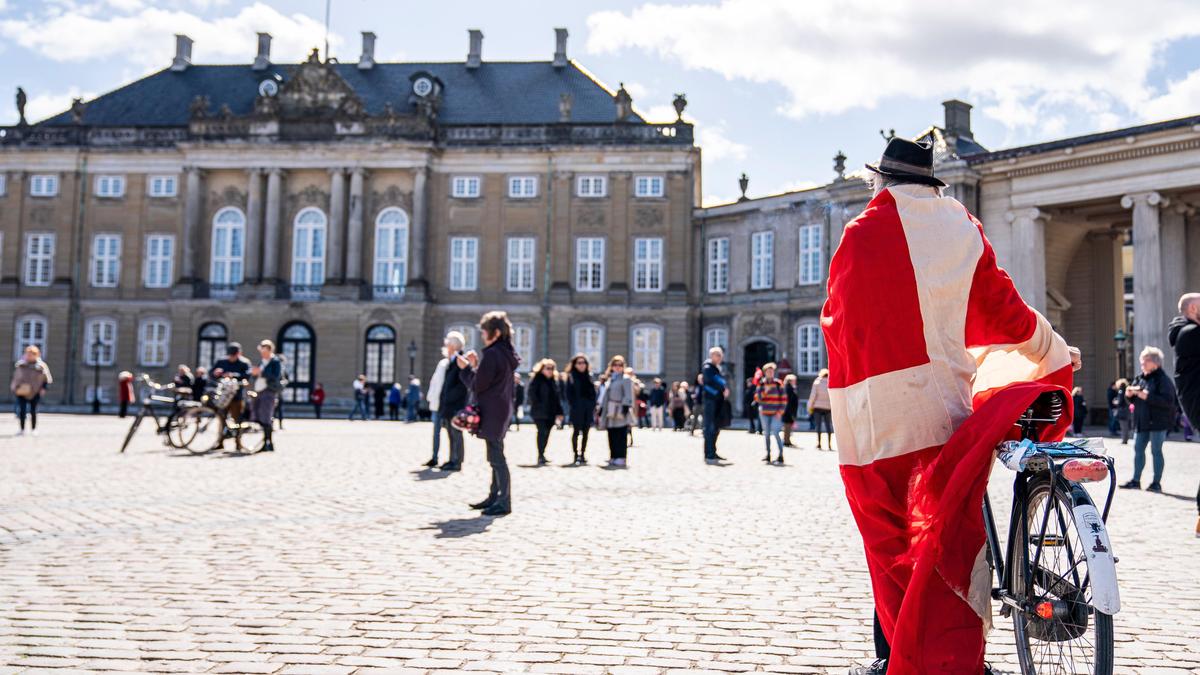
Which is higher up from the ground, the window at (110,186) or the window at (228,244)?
the window at (110,186)

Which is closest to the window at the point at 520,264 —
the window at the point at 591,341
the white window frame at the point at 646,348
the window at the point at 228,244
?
the window at the point at 591,341

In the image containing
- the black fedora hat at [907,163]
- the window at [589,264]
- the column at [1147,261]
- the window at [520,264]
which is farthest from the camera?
the window at [520,264]

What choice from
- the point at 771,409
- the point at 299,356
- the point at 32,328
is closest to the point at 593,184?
the point at 299,356

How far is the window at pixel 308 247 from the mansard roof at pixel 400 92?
5.81 meters

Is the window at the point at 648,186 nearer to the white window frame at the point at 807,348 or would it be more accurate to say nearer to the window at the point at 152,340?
the white window frame at the point at 807,348

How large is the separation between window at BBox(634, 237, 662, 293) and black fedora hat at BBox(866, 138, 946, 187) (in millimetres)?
42441

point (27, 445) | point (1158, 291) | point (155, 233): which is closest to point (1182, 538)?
point (27, 445)

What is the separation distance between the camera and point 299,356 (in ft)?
152

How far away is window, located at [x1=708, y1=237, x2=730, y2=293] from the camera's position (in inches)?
1811

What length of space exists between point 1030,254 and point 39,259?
137 feet

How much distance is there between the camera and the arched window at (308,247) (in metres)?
47.3

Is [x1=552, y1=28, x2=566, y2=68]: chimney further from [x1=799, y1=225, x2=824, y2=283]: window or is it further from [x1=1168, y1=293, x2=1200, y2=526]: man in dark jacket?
[x1=1168, y1=293, x2=1200, y2=526]: man in dark jacket

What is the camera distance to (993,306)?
3861 mm

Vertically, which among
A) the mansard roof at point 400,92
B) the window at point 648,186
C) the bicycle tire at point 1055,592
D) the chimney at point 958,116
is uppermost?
the mansard roof at point 400,92
